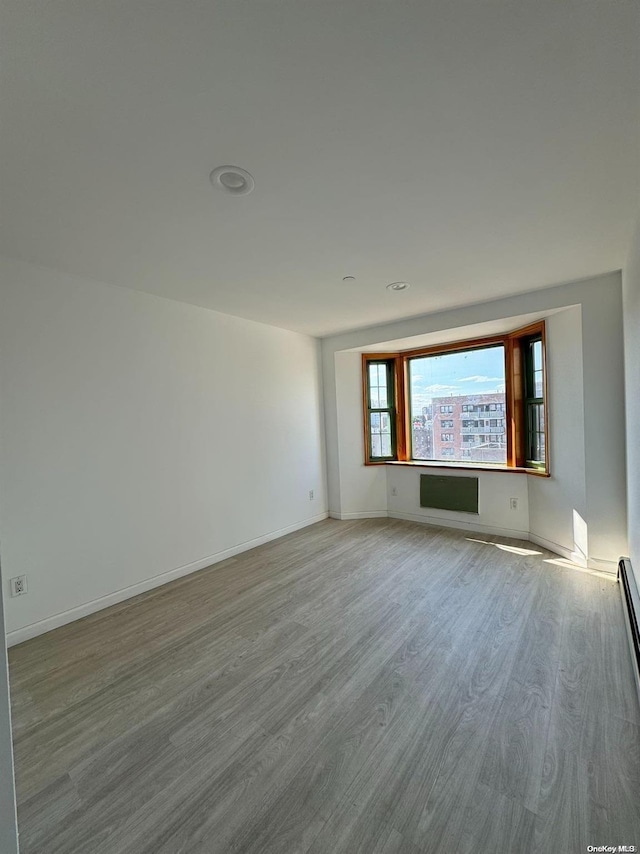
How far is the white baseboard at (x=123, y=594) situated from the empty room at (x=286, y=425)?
3 cm

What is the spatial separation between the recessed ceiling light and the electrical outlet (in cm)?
267

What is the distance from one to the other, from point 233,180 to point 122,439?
2103 millimetres

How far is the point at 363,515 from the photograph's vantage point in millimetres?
4766

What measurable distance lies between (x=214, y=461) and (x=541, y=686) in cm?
294

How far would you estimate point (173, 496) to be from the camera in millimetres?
3102

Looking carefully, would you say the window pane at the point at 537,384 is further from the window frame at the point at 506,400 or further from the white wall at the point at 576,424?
the white wall at the point at 576,424

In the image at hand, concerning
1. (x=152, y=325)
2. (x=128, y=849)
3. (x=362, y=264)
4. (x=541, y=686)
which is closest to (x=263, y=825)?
(x=128, y=849)

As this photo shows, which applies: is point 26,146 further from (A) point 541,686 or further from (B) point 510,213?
(A) point 541,686

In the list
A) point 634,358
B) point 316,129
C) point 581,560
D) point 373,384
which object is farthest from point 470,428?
point 316,129

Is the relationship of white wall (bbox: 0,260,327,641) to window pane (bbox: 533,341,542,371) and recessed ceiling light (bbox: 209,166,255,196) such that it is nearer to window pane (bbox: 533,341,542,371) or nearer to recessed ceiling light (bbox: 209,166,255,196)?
recessed ceiling light (bbox: 209,166,255,196)

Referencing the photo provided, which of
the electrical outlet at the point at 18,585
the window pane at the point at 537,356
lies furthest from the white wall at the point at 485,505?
the electrical outlet at the point at 18,585

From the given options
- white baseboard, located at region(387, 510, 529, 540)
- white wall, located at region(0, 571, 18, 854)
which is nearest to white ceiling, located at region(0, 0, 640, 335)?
white wall, located at region(0, 571, 18, 854)

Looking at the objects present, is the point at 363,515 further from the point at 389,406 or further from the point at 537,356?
the point at 537,356

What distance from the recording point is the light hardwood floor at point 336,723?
1158 mm
